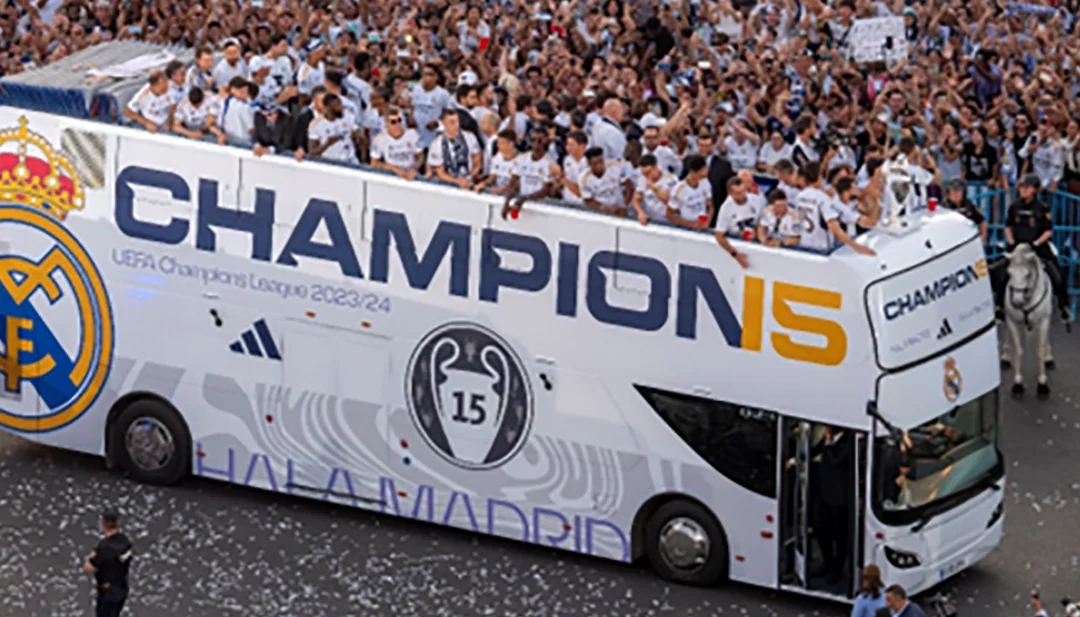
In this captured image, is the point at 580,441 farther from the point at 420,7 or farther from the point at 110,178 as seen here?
the point at 420,7

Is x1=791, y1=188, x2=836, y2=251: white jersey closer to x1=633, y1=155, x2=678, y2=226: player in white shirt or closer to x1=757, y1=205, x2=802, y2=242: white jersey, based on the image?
x1=757, y1=205, x2=802, y2=242: white jersey

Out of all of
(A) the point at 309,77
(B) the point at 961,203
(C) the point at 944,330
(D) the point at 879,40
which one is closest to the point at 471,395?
(C) the point at 944,330

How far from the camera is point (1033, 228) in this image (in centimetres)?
2712

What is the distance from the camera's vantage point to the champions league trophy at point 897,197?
21531 mm

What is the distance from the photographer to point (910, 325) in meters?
20.8

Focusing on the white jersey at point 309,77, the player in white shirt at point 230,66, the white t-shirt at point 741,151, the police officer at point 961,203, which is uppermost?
the player in white shirt at point 230,66

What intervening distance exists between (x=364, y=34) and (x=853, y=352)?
14499 millimetres

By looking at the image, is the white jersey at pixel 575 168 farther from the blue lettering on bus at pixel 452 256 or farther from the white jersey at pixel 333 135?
the white jersey at pixel 333 135

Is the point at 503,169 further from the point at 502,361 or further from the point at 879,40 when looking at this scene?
the point at 879,40

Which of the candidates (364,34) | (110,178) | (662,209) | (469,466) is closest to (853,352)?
(662,209)

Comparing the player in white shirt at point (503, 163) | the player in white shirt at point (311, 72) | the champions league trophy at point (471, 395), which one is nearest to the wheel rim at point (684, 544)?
the champions league trophy at point (471, 395)

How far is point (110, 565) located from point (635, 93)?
34.7 feet

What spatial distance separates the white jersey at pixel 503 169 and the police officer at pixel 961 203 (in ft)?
21.3

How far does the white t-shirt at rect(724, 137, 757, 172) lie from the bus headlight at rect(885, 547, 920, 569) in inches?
289
